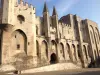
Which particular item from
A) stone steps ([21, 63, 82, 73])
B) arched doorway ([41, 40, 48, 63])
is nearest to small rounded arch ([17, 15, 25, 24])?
arched doorway ([41, 40, 48, 63])

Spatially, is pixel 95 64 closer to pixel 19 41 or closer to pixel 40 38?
pixel 40 38

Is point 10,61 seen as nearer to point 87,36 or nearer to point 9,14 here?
point 9,14

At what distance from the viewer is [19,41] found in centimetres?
2127

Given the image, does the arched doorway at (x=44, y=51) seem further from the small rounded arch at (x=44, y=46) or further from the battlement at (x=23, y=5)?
the battlement at (x=23, y=5)

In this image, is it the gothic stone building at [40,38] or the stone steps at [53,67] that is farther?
the gothic stone building at [40,38]

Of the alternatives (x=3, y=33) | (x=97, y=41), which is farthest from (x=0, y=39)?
(x=97, y=41)

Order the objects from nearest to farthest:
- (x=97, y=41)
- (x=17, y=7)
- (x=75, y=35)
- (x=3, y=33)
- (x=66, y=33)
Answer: (x=3, y=33)
(x=17, y=7)
(x=66, y=33)
(x=75, y=35)
(x=97, y=41)

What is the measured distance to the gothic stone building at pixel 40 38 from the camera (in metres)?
20.1

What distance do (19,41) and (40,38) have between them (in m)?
5.36

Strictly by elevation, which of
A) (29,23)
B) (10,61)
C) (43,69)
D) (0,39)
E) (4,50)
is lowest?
(43,69)

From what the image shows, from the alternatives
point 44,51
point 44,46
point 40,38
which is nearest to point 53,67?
point 44,51

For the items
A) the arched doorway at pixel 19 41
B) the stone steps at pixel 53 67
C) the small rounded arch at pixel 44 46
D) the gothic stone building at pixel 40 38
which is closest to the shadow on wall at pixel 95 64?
the gothic stone building at pixel 40 38

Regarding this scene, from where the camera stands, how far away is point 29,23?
74.2ft

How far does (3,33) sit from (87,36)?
1053 inches
